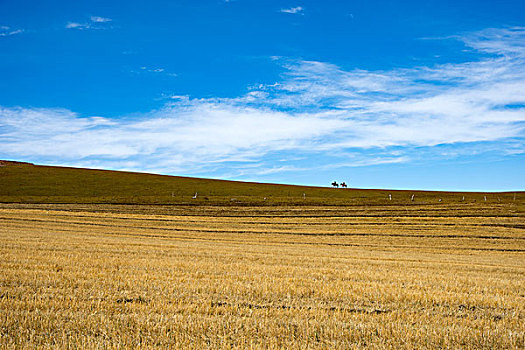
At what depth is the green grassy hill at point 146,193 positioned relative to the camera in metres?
49.5

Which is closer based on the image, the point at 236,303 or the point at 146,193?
the point at 236,303

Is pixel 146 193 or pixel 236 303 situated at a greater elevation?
pixel 146 193

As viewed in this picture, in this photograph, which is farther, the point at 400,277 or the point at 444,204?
the point at 444,204

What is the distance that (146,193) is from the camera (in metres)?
59.0

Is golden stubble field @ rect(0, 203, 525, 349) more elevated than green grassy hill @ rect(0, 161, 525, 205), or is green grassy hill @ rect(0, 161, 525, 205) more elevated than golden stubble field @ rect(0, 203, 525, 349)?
green grassy hill @ rect(0, 161, 525, 205)

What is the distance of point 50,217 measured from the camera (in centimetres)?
3778

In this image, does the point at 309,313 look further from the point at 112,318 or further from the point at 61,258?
the point at 61,258

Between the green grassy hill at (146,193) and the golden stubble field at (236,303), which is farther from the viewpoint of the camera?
the green grassy hill at (146,193)

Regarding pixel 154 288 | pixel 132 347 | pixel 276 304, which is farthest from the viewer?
pixel 154 288

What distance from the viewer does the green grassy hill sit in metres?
49.5

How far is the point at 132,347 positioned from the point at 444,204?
143 ft

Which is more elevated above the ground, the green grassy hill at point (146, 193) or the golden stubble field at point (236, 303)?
the green grassy hill at point (146, 193)

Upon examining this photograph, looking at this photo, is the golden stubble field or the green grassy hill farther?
the green grassy hill

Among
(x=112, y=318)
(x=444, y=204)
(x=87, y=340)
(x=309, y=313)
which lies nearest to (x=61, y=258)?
(x=112, y=318)
